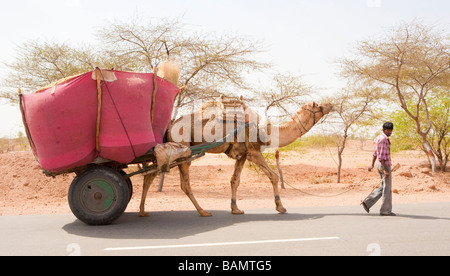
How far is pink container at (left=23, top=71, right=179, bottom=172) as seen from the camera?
19.2 ft

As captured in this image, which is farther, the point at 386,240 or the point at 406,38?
the point at 406,38

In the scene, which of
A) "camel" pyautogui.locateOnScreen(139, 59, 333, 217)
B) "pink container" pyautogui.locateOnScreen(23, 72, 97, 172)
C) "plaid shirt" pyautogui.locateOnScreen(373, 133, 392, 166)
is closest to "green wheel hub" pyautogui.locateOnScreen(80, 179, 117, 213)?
"pink container" pyautogui.locateOnScreen(23, 72, 97, 172)

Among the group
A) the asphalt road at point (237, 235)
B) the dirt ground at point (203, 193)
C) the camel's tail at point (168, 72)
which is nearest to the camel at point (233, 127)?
the camel's tail at point (168, 72)

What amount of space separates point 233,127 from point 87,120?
286 centimetres

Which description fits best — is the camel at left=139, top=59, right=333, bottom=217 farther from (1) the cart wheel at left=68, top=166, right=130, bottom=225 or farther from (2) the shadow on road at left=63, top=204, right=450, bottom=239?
(1) the cart wheel at left=68, top=166, right=130, bottom=225

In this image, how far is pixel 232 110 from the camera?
25.3ft

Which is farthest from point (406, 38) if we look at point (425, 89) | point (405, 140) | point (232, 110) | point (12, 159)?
point (12, 159)

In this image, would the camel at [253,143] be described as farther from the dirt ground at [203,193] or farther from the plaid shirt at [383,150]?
the dirt ground at [203,193]

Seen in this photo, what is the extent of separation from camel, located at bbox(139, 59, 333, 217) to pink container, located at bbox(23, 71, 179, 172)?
1.10 meters

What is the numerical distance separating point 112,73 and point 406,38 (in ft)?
44.4

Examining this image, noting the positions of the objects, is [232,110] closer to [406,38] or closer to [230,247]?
[230,247]

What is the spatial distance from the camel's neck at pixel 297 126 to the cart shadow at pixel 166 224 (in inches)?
62.6

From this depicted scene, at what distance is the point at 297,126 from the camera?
7988 mm

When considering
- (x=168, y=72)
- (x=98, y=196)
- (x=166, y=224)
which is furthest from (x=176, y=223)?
(x=168, y=72)
